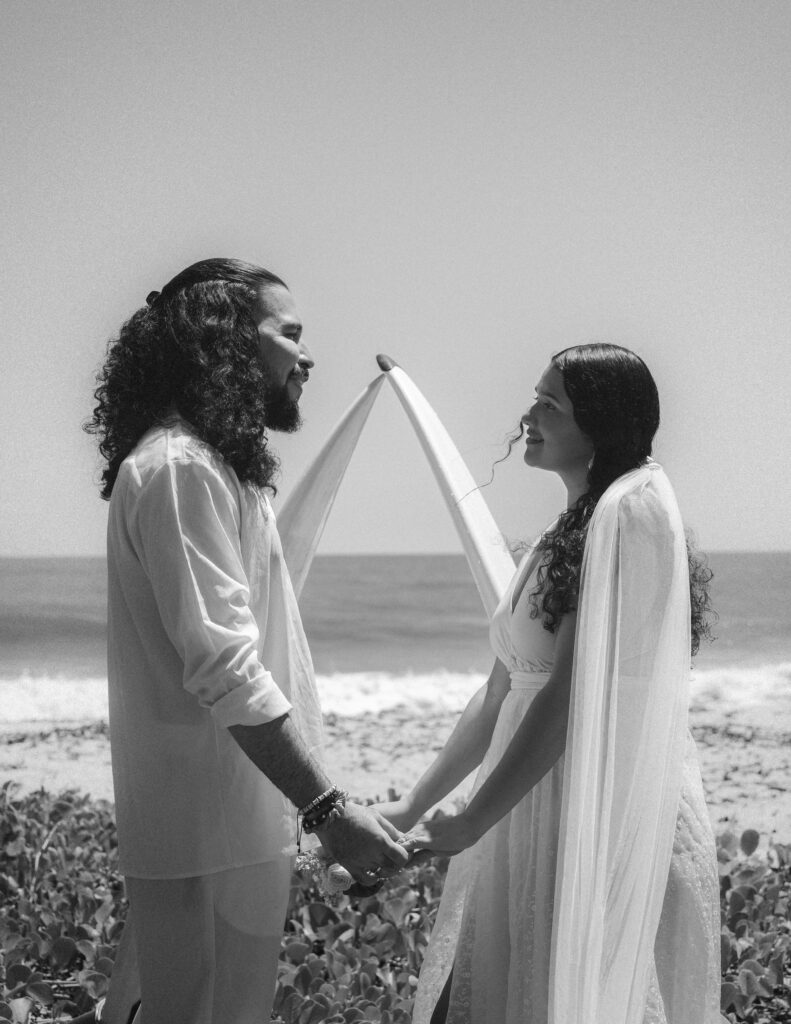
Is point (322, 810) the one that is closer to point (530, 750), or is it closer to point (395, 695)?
point (530, 750)

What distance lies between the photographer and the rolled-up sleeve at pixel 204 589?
6.40 ft

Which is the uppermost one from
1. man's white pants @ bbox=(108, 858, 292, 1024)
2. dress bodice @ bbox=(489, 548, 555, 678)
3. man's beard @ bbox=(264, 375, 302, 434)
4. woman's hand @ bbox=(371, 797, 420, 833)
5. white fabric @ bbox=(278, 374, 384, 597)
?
man's beard @ bbox=(264, 375, 302, 434)

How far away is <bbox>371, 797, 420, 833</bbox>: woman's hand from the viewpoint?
8.25ft

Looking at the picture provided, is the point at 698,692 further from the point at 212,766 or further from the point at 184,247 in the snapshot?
the point at 212,766

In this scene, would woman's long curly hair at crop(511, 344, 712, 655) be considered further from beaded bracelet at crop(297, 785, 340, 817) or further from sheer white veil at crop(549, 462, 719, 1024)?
beaded bracelet at crop(297, 785, 340, 817)

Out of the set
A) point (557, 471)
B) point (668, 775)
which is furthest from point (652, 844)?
point (557, 471)

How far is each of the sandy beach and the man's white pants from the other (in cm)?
646

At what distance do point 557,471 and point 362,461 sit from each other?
18093 millimetres

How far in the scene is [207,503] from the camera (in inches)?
79.5

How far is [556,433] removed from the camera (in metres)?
2.35

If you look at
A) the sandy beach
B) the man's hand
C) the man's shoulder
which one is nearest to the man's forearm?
the man's hand

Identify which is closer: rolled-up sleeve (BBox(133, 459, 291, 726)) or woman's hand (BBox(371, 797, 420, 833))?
rolled-up sleeve (BBox(133, 459, 291, 726))

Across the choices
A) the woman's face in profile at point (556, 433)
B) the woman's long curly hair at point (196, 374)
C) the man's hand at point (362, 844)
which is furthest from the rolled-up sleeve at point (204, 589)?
the woman's face in profile at point (556, 433)

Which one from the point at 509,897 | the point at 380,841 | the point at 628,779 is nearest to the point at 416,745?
the point at 509,897
